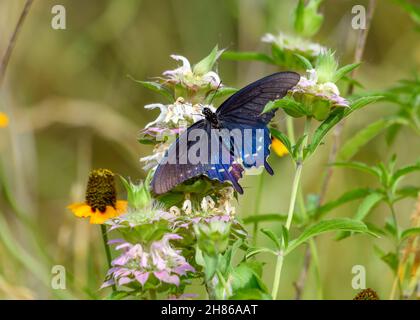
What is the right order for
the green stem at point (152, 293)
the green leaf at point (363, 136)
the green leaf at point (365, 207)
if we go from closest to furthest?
1. the green stem at point (152, 293)
2. the green leaf at point (365, 207)
3. the green leaf at point (363, 136)

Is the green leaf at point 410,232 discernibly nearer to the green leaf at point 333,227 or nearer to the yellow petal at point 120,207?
the green leaf at point 333,227

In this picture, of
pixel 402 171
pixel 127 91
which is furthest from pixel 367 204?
pixel 127 91

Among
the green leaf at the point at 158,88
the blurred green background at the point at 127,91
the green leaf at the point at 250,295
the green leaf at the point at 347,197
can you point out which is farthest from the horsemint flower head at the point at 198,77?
the blurred green background at the point at 127,91

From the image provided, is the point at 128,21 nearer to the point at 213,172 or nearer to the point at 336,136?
the point at 336,136

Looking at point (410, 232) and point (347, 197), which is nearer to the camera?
point (410, 232)

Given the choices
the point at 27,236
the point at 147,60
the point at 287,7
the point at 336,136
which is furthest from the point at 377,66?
the point at 27,236

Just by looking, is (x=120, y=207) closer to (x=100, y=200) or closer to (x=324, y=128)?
(x=100, y=200)
